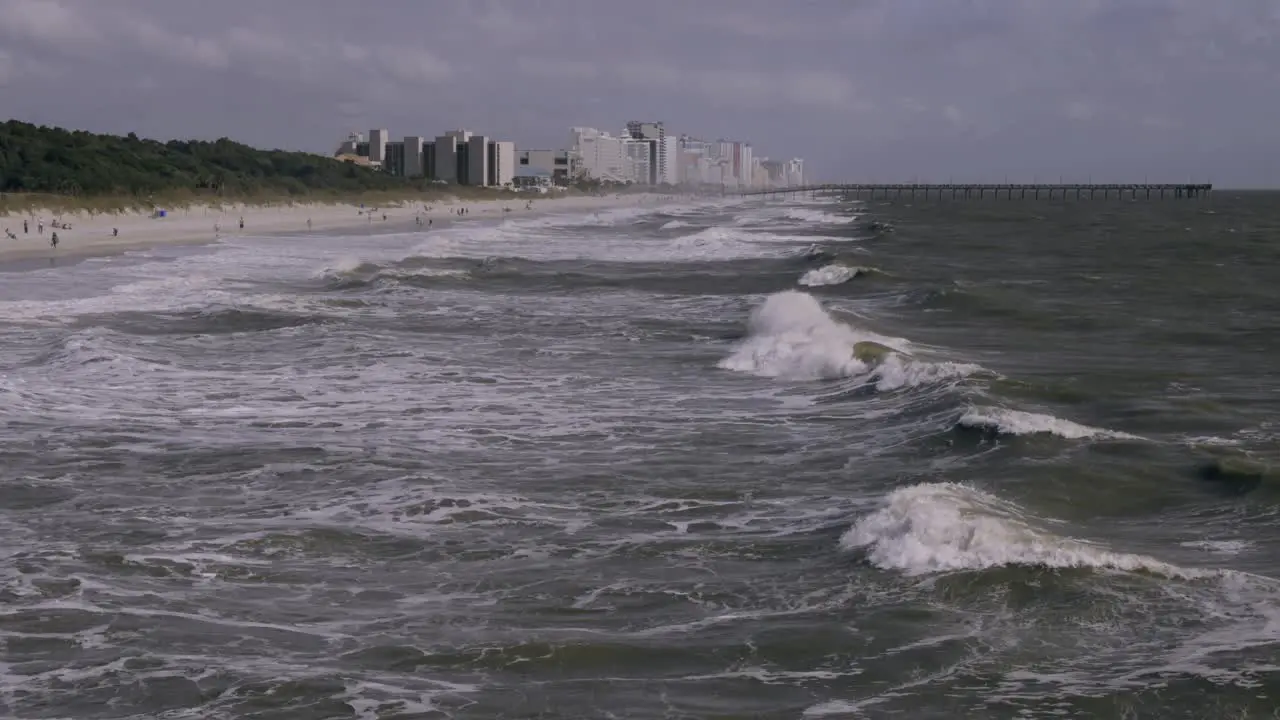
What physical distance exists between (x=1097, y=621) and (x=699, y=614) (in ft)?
8.20

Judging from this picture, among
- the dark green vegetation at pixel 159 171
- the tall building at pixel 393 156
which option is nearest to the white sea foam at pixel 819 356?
the dark green vegetation at pixel 159 171

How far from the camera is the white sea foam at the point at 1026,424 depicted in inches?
563

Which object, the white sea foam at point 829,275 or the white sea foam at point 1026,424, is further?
the white sea foam at point 829,275

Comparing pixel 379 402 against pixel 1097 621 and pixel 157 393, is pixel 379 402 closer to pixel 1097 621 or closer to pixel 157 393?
pixel 157 393

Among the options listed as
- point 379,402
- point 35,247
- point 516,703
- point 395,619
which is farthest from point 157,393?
point 35,247

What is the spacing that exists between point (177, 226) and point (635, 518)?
176 ft

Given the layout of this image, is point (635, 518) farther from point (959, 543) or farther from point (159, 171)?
point (159, 171)

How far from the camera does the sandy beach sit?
4488 cm

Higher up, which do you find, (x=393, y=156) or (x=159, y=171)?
(x=393, y=156)

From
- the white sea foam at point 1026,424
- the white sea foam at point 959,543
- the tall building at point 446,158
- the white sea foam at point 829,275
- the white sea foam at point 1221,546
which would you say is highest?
the tall building at point 446,158

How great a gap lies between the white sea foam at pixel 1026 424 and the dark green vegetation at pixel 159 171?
49.2 meters

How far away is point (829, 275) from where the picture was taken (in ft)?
122

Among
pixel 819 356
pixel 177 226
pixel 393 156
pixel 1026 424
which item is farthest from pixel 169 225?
pixel 393 156

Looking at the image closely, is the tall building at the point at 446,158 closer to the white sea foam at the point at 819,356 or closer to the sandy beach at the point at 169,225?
the sandy beach at the point at 169,225
